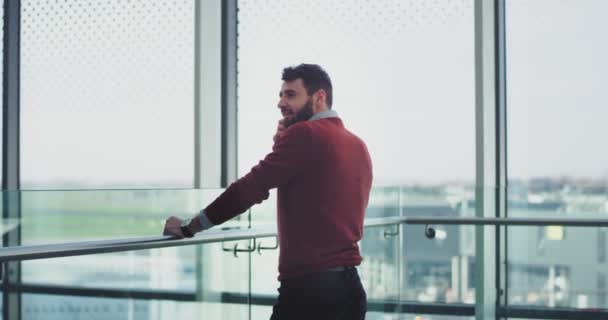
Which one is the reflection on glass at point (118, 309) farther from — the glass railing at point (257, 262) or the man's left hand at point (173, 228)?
the man's left hand at point (173, 228)

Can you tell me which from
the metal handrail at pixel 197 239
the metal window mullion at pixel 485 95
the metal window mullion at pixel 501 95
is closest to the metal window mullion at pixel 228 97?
the metal handrail at pixel 197 239

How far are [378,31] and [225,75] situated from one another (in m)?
1.05

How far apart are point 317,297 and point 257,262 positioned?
115cm

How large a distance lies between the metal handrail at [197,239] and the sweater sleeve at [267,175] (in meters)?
0.48

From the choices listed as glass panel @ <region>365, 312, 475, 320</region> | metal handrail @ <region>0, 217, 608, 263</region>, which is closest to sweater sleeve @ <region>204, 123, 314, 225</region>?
metal handrail @ <region>0, 217, 608, 263</region>

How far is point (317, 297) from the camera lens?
92.1 inches

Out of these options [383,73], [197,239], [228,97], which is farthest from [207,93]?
[197,239]

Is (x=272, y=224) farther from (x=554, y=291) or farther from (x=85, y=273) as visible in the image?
(x=554, y=291)

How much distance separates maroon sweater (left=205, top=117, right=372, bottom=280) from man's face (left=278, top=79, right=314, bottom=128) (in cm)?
9

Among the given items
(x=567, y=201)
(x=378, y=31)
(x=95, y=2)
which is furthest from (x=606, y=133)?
(x=95, y=2)

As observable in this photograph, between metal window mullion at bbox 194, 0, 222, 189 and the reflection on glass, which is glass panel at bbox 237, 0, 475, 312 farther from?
the reflection on glass

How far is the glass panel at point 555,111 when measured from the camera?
4.57 metres

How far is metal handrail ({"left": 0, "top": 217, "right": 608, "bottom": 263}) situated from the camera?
234 centimetres

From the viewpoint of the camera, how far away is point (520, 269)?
443cm
